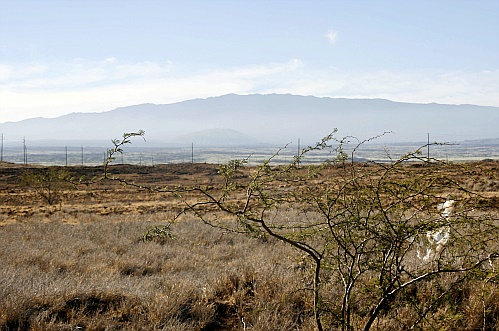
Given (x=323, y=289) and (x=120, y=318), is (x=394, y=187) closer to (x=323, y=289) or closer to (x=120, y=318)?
(x=323, y=289)

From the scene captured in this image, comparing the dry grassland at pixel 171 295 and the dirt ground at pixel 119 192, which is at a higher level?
the dry grassland at pixel 171 295

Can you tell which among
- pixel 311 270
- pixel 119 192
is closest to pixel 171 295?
pixel 311 270

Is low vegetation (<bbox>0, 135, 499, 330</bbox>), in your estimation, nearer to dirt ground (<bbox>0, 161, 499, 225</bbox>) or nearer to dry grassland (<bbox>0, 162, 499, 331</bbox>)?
dry grassland (<bbox>0, 162, 499, 331</bbox>)

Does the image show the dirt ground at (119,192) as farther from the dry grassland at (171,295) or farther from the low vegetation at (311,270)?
the dry grassland at (171,295)

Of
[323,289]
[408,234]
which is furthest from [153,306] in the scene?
[408,234]

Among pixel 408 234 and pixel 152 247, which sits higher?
pixel 408 234

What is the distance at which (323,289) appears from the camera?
19.4 feet

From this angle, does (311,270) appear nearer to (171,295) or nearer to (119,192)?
(171,295)

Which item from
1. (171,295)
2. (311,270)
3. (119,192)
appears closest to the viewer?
(311,270)

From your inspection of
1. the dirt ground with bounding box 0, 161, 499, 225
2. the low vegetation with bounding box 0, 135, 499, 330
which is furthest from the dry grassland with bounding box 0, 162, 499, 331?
the dirt ground with bounding box 0, 161, 499, 225

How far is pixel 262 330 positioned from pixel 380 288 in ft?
4.49

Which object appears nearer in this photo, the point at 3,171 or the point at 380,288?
the point at 380,288

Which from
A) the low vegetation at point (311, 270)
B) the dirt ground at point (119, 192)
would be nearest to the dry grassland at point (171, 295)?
the low vegetation at point (311, 270)

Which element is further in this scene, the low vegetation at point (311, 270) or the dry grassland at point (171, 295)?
the dry grassland at point (171, 295)
